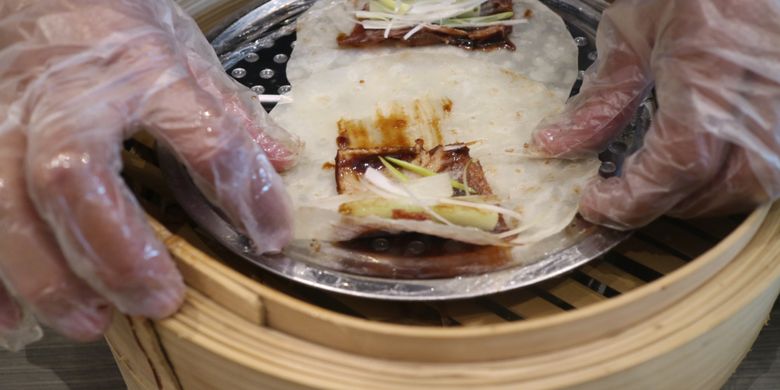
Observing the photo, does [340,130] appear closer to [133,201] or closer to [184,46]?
[184,46]

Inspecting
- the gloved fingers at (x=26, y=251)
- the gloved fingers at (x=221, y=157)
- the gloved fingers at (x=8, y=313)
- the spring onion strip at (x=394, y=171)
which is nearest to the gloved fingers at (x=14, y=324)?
the gloved fingers at (x=8, y=313)

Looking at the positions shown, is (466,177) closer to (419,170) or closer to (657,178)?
(419,170)

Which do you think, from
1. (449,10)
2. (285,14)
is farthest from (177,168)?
(449,10)

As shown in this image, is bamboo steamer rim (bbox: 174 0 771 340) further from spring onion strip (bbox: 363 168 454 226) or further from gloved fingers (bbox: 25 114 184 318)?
spring onion strip (bbox: 363 168 454 226)

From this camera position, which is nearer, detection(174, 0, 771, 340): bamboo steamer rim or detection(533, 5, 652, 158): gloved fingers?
detection(174, 0, 771, 340): bamboo steamer rim

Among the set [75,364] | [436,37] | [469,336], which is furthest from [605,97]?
[75,364]

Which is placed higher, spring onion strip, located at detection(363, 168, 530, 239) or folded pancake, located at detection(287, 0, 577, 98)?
folded pancake, located at detection(287, 0, 577, 98)

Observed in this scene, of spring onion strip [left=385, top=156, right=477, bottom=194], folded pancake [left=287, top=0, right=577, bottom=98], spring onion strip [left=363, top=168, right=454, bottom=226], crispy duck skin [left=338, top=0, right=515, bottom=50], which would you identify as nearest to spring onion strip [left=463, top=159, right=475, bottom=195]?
spring onion strip [left=385, top=156, right=477, bottom=194]
